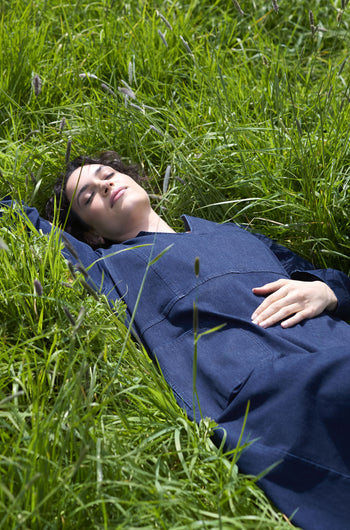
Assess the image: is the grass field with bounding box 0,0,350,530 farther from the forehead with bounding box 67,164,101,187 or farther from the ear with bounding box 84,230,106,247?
the ear with bounding box 84,230,106,247

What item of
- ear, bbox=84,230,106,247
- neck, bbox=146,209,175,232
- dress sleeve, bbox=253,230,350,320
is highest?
dress sleeve, bbox=253,230,350,320

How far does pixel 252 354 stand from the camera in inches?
76.0

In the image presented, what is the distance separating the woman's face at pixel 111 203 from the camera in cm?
248

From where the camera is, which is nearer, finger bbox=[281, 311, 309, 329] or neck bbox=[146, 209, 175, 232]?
finger bbox=[281, 311, 309, 329]

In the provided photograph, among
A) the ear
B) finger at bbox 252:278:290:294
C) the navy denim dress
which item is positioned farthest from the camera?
the ear

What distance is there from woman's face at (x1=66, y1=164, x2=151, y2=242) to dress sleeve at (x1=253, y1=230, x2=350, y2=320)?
531 mm

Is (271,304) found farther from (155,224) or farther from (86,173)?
(86,173)

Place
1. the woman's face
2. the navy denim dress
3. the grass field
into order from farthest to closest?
the woman's face < the navy denim dress < the grass field

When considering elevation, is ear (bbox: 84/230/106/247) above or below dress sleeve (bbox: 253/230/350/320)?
below

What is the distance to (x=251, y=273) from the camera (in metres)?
2.22

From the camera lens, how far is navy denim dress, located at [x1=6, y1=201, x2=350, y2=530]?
164cm

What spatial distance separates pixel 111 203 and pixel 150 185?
1.50ft

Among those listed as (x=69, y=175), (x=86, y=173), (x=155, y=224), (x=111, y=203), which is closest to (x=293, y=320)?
(x=155, y=224)

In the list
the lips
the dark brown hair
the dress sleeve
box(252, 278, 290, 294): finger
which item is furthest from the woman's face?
box(252, 278, 290, 294): finger
